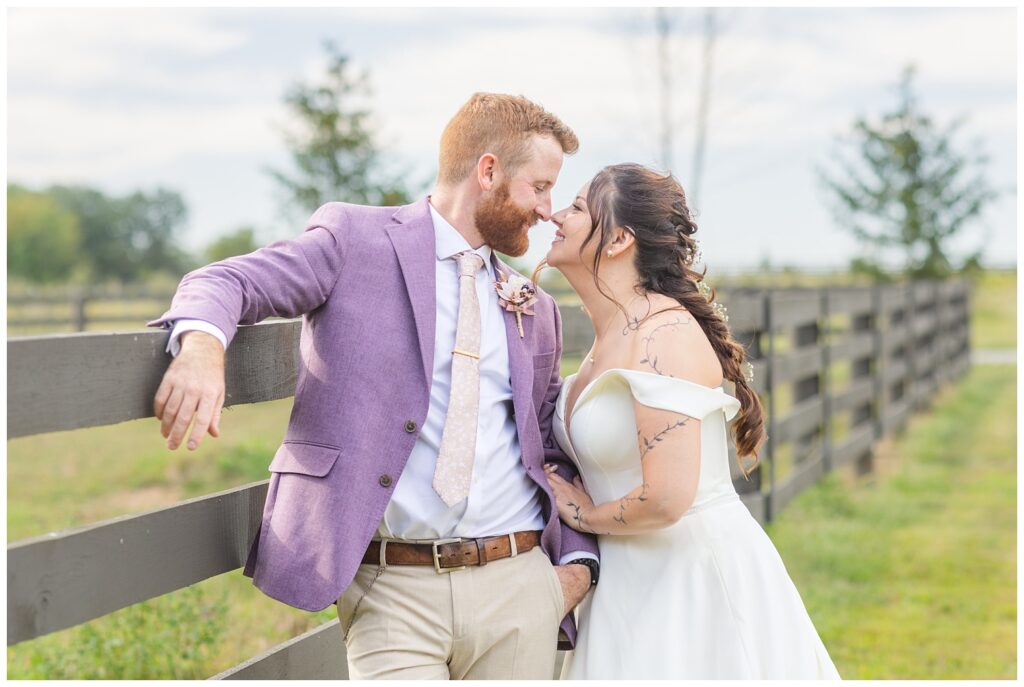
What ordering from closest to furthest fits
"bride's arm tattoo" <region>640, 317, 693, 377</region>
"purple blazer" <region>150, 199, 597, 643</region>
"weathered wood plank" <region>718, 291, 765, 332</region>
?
"purple blazer" <region>150, 199, 597, 643</region> → "bride's arm tattoo" <region>640, 317, 693, 377</region> → "weathered wood plank" <region>718, 291, 765, 332</region>

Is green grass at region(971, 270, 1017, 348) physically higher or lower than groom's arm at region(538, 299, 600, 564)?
lower

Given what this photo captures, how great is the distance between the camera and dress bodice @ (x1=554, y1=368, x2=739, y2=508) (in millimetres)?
2701

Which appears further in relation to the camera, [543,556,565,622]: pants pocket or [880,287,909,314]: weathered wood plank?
[880,287,909,314]: weathered wood plank

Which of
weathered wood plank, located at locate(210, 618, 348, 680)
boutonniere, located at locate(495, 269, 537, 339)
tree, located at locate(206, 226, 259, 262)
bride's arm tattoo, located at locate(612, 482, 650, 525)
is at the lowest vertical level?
weathered wood plank, located at locate(210, 618, 348, 680)

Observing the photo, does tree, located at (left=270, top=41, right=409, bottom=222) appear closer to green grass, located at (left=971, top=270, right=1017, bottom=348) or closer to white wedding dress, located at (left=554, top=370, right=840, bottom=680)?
white wedding dress, located at (left=554, top=370, right=840, bottom=680)

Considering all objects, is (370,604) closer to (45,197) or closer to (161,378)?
(161,378)

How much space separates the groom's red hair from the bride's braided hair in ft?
0.66

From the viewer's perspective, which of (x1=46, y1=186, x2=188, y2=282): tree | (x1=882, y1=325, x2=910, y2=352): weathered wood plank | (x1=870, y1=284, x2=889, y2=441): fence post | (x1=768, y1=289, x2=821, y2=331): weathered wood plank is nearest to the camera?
(x1=768, y1=289, x2=821, y2=331): weathered wood plank

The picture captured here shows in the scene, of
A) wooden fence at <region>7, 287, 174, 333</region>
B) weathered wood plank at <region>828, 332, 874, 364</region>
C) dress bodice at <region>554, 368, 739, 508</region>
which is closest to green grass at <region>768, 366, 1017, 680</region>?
weathered wood plank at <region>828, 332, 874, 364</region>

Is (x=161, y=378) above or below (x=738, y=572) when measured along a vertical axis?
above

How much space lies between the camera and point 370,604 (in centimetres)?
251

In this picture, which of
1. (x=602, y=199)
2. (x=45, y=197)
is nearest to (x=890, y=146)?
(x=602, y=199)

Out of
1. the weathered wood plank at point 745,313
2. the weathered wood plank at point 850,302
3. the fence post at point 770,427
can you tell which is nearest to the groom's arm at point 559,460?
the weathered wood plank at point 745,313

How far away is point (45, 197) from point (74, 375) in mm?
79039
